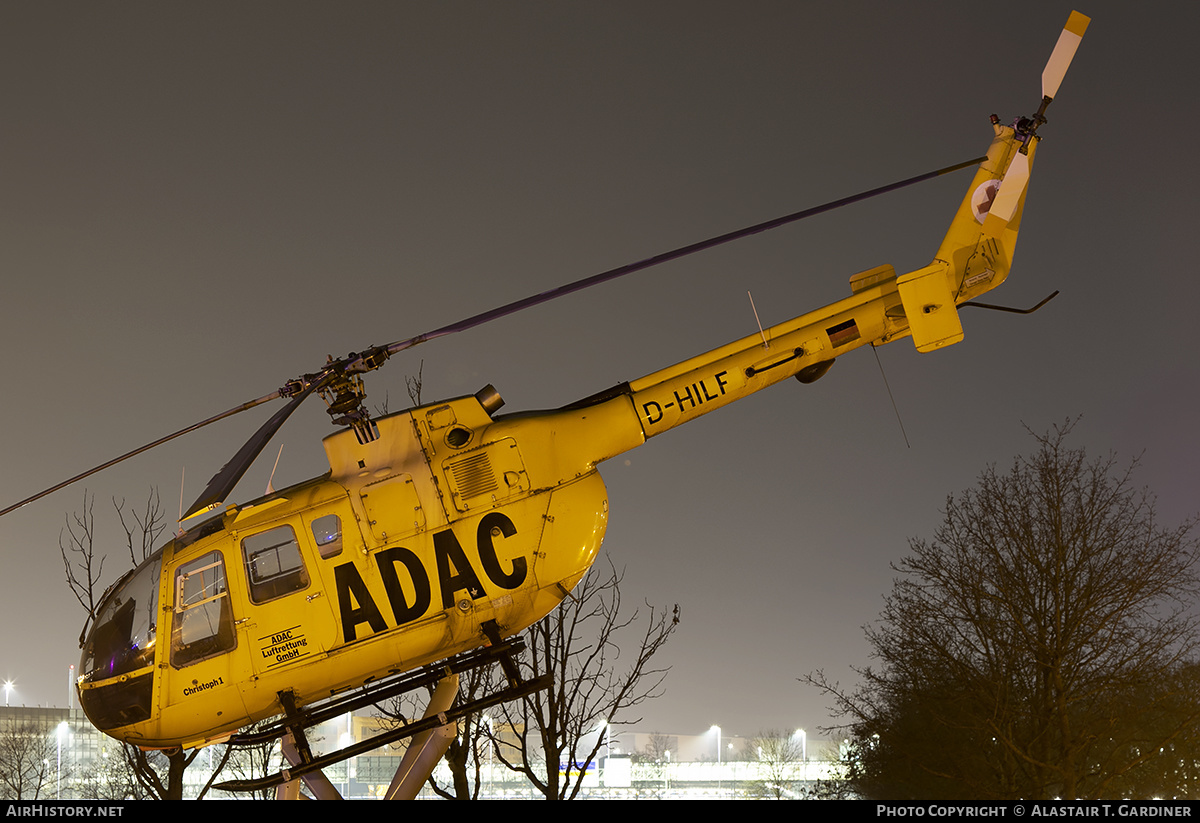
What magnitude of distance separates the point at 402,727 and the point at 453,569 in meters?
1.74

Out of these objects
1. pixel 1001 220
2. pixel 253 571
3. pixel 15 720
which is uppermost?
pixel 15 720

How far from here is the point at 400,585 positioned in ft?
31.2

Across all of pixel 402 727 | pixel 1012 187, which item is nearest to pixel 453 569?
pixel 402 727

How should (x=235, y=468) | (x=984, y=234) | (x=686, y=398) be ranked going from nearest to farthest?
(x=235, y=468)
(x=686, y=398)
(x=984, y=234)

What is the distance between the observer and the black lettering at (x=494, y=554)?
970cm

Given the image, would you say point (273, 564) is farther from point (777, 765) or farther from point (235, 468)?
point (777, 765)

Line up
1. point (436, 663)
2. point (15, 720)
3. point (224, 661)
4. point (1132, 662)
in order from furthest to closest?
point (15, 720)
point (1132, 662)
point (436, 663)
point (224, 661)

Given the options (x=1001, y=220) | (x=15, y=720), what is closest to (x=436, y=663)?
(x=1001, y=220)

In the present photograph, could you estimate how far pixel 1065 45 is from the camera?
1107 centimetres

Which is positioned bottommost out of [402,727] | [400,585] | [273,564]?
[402,727]

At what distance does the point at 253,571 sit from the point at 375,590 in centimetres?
126

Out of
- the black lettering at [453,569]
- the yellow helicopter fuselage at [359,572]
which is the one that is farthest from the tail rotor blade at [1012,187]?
the black lettering at [453,569]
